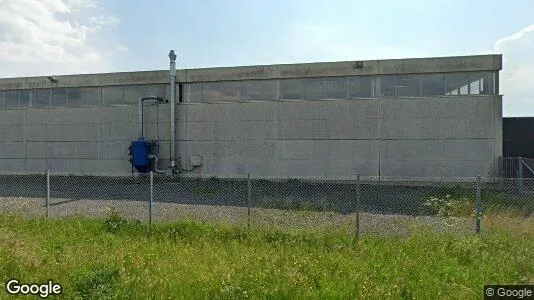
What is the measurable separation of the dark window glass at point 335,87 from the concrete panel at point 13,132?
18628mm

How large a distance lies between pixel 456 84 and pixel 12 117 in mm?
25759

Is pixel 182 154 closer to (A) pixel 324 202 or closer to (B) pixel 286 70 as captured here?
(B) pixel 286 70

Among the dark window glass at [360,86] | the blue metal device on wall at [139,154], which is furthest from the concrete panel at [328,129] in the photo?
the blue metal device on wall at [139,154]

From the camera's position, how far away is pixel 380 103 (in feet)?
57.3

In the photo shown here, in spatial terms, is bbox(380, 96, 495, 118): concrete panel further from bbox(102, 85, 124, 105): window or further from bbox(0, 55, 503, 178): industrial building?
bbox(102, 85, 124, 105): window

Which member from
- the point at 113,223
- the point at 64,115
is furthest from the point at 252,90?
the point at 113,223

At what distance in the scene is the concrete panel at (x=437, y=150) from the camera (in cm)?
1655

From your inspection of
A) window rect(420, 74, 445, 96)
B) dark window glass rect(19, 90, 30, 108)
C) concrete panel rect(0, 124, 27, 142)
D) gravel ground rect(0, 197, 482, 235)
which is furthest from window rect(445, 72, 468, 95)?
concrete panel rect(0, 124, 27, 142)

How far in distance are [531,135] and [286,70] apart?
15090mm

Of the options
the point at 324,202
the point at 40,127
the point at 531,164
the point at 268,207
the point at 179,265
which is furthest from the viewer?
the point at 40,127

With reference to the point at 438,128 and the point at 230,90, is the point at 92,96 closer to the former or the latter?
the point at 230,90

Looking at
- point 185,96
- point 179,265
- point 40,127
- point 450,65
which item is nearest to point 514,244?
point 179,265

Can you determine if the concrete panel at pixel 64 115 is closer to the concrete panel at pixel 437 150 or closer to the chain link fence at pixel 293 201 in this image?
the chain link fence at pixel 293 201

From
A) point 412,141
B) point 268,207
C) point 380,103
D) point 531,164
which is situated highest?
A: point 380,103
